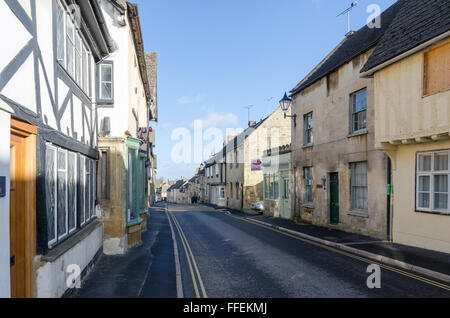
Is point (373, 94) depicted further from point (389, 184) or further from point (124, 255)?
point (124, 255)

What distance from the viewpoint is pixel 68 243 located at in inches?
274

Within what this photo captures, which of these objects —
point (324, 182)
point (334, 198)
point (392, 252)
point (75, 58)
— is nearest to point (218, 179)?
point (324, 182)

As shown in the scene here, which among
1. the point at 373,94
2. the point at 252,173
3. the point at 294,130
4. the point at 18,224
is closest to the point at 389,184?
the point at 373,94

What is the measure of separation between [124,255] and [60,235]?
4481 millimetres

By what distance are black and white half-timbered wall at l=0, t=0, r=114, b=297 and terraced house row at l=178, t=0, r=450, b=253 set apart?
952cm

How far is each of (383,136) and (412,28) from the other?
145 inches

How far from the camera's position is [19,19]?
16.5ft

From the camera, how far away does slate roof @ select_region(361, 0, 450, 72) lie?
34.7 feet

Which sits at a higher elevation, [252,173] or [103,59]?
[103,59]

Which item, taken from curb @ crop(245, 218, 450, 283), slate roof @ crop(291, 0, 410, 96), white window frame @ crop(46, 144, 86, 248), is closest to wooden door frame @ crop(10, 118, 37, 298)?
white window frame @ crop(46, 144, 86, 248)

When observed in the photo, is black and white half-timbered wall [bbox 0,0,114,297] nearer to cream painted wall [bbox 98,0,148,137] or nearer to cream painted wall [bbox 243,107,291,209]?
cream painted wall [bbox 98,0,148,137]

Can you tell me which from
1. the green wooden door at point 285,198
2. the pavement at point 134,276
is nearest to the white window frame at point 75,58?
the pavement at point 134,276

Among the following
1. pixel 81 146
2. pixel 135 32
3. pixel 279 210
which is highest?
pixel 135 32

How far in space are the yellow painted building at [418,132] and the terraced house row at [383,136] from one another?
3 centimetres
